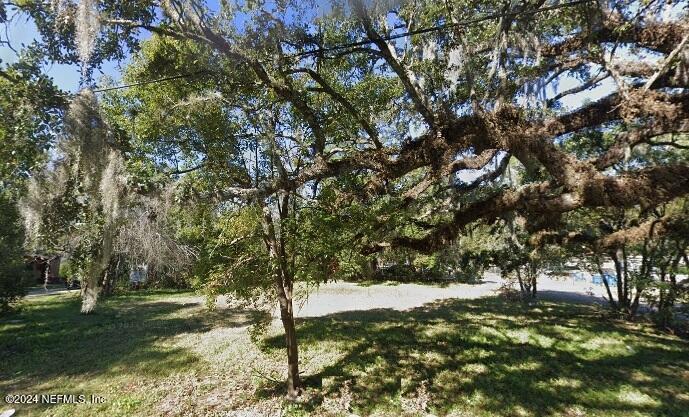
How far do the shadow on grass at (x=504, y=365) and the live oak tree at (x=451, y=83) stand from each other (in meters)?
1.52

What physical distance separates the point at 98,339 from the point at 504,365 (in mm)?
8492

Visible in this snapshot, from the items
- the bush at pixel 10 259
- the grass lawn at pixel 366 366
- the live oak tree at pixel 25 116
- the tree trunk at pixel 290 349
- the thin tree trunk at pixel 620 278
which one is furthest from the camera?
the thin tree trunk at pixel 620 278

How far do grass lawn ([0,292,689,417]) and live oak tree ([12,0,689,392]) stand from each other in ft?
3.76

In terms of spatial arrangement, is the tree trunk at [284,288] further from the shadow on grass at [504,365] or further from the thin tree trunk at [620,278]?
the thin tree trunk at [620,278]

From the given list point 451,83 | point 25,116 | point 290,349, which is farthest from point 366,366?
point 25,116

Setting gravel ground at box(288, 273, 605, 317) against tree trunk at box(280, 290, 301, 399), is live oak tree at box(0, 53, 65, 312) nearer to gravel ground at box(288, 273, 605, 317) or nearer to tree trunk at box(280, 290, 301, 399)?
tree trunk at box(280, 290, 301, 399)

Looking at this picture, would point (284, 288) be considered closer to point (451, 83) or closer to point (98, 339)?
point (451, 83)

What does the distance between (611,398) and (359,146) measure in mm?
5093

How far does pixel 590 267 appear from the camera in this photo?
1044cm

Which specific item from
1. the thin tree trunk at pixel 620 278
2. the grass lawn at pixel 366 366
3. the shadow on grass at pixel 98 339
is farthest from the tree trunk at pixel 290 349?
the thin tree trunk at pixel 620 278

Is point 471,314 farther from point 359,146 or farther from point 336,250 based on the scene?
point 336,250

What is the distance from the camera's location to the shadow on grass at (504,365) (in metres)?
Answer: 4.70

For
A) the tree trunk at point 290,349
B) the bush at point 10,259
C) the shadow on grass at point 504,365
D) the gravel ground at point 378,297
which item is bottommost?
the shadow on grass at point 504,365

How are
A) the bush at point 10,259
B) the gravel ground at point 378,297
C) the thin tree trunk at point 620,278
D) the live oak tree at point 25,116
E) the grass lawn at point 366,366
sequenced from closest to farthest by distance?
the live oak tree at point 25,116
the grass lawn at point 366,366
the bush at point 10,259
the thin tree trunk at point 620,278
the gravel ground at point 378,297
